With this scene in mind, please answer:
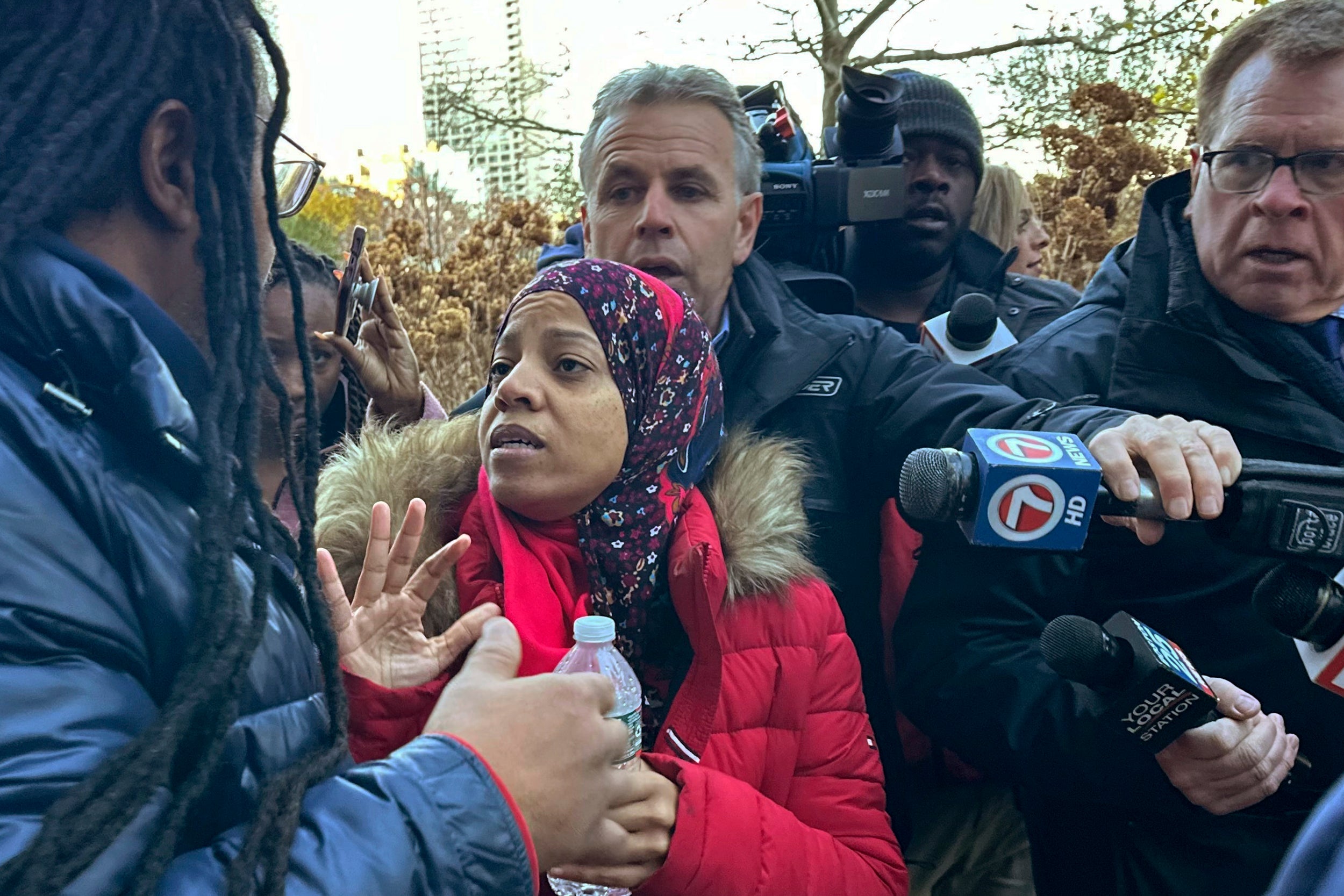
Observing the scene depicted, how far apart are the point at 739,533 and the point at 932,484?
473 millimetres

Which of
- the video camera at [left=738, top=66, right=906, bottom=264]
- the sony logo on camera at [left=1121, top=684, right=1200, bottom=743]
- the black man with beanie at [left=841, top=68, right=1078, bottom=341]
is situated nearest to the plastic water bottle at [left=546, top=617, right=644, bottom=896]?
the sony logo on camera at [left=1121, top=684, right=1200, bottom=743]

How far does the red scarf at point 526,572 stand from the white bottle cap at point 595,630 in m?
0.08

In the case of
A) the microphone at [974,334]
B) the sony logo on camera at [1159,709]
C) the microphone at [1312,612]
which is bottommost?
the sony logo on camera at [1159,709]

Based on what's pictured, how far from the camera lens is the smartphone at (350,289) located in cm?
255

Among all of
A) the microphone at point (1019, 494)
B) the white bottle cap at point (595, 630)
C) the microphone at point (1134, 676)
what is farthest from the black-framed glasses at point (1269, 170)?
the white bottle cap at point (595, 630)

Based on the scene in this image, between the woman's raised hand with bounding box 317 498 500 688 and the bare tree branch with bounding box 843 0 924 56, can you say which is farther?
the bare tree branch with bounding box 843 0 924 56

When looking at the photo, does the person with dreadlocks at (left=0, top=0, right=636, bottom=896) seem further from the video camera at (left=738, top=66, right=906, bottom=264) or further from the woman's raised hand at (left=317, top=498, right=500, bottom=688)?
the video camera at (left=738, top=66, right=906, bottom=264)

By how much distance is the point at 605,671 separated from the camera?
147 cm

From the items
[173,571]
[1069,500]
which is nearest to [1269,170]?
[1069,500]

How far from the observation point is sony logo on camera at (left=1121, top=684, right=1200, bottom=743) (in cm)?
139

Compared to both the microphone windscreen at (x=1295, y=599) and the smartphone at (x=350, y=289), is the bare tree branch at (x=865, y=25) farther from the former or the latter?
the microphone windscreen at (x=1295, y=599)

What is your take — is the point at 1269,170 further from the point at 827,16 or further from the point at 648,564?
the point at 827,16

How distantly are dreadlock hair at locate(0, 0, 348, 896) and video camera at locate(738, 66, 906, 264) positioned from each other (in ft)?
6.32

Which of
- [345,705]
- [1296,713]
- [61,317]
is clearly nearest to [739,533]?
[345,705]
